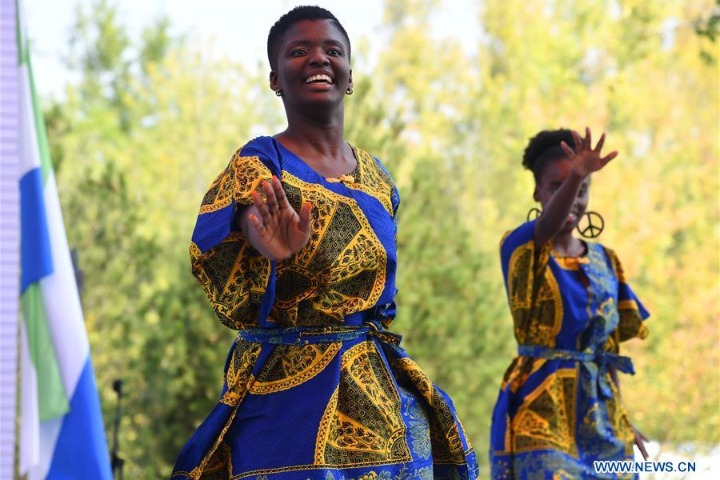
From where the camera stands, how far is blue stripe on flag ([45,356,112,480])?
3943 millimetres

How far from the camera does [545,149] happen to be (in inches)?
208

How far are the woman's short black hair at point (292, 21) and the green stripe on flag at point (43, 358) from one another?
118cm

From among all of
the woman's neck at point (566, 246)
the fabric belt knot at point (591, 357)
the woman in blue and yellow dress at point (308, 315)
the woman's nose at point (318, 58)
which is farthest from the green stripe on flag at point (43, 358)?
the woman's neck at point (566, 246)

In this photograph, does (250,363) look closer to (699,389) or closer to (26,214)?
(26,214)

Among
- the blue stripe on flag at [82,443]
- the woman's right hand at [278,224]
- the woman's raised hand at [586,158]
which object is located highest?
the woman's raised hand at [586,158]

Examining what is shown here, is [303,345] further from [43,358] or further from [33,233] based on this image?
[33,233]

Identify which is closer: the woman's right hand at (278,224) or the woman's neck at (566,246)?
the woman's right hand at (278,224)

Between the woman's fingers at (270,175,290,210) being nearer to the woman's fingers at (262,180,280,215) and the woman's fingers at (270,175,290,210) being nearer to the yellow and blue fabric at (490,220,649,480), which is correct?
the woman's fingers at (262,180,280,215)

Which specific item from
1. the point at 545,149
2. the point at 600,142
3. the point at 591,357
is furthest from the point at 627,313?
the point at 600,142

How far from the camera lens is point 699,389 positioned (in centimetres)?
1650

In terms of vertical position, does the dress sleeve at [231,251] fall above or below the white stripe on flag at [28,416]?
above

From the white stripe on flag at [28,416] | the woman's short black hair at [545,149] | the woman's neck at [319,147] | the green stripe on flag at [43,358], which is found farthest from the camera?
the woman's short black hair at [545,149]

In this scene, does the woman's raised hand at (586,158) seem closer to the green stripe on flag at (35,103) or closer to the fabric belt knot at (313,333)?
the fabric belt knot at (313,333)

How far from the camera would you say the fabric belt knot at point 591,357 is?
5.15 metres
